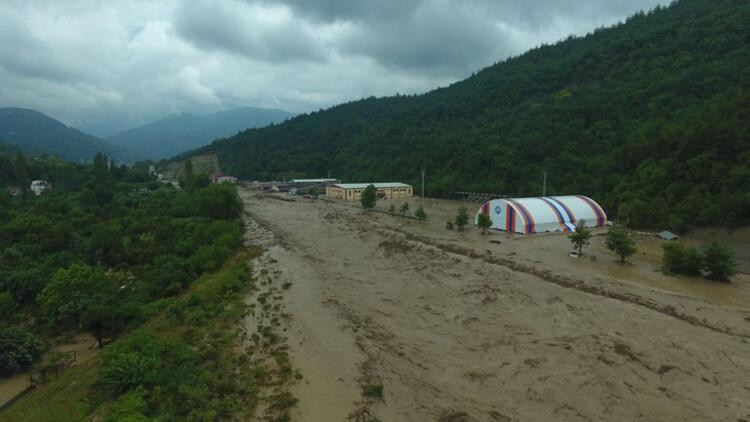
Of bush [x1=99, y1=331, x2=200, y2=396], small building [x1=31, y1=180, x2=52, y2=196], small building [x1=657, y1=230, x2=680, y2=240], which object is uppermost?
small building [x1=31, y1=180, x2=52, y2=196]

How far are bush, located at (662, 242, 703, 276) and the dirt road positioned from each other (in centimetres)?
432

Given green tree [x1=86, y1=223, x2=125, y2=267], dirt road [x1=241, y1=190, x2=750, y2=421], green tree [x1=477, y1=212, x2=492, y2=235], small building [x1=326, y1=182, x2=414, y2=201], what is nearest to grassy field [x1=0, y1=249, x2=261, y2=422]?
dirt road [x1=241, y1=190, x2=750, y2=421]

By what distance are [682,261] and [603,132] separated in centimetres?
3595

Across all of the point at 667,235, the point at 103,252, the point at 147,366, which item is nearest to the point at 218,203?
the point at 103,252

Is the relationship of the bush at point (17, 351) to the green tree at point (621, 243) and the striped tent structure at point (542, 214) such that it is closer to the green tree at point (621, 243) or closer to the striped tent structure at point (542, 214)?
the green tree at point (621, 243)

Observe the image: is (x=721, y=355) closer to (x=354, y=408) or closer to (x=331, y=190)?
(x=354, y=408)

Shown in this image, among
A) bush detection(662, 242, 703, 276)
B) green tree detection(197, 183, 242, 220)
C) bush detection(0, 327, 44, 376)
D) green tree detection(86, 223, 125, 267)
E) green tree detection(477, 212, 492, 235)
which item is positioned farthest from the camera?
green tree detection(197, 183, 242, 220)

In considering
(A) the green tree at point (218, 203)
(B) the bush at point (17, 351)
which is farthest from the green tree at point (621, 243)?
(A) the green tree at point (218, 203)

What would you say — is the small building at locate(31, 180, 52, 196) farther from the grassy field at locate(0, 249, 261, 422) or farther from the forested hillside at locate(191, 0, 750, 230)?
the grassy field at locate(0, 249, 261, 422)

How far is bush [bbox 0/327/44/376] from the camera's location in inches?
476

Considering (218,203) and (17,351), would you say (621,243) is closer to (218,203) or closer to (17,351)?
(17,351)

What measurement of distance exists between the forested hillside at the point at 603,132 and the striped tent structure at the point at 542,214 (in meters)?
2.68

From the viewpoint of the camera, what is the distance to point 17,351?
12383 mm

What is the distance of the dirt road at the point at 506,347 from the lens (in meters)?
9.82
